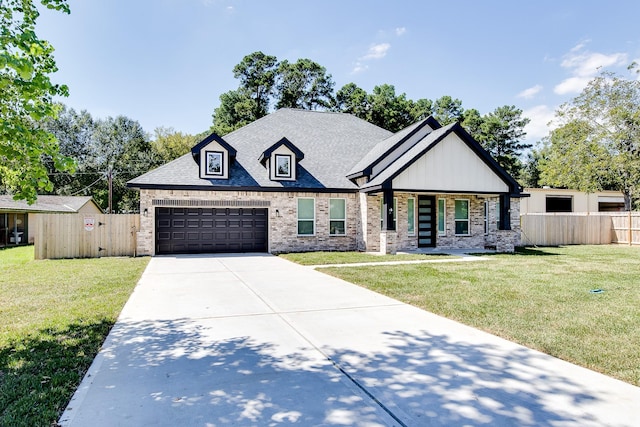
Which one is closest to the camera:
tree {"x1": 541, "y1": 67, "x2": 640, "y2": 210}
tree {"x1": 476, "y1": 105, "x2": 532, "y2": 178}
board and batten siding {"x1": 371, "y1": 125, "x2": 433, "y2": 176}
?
board and batten siding {"x1": 371, "y1": 125, "x2": 433, "y2": 176}

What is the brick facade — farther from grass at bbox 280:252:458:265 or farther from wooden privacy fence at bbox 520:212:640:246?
wooden privacy fence at bbox 520:212:640:246

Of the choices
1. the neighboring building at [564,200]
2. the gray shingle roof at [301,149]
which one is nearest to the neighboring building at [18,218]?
the gray shingle roof at [301,149]

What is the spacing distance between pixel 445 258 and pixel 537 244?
10.0 meters

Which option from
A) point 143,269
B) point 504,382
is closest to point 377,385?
point 504,382

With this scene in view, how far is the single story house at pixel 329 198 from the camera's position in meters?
16.3

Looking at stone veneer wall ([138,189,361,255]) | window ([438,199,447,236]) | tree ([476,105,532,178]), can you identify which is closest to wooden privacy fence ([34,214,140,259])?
stone veneer wall ([138,189,361,255])

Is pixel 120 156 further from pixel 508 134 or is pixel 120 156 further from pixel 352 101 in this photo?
pixel 508 134

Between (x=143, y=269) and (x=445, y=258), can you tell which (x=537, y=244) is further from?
(x=143, y=269)

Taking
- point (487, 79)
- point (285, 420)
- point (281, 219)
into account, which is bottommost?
point (285, 420)

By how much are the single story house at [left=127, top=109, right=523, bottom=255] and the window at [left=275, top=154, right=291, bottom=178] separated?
46mm

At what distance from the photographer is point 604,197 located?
3703 cm

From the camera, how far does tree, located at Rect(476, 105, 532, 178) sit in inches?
1764

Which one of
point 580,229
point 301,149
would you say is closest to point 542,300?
point 301,149

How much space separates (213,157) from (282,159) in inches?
122
